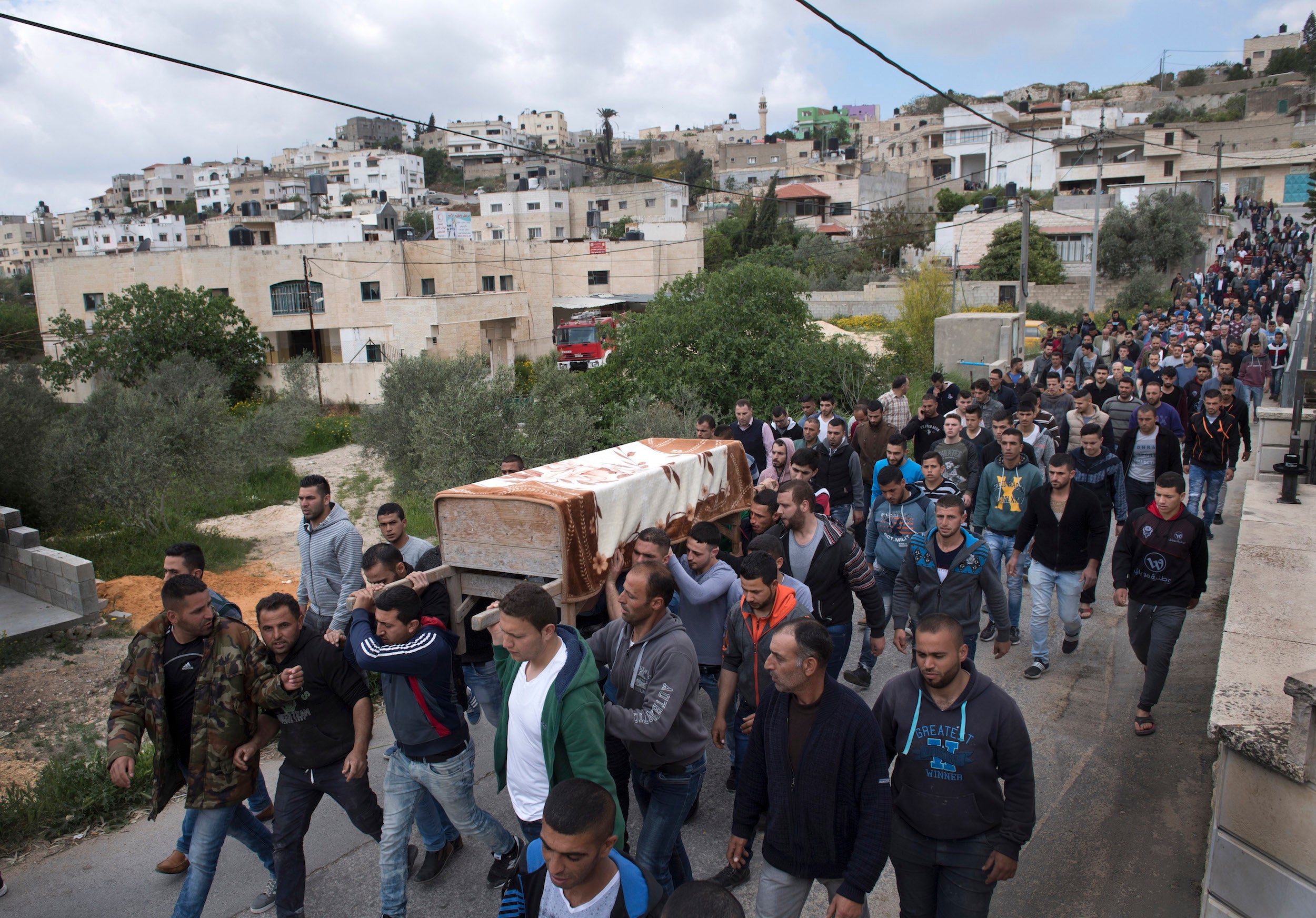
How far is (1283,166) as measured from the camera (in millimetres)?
57375

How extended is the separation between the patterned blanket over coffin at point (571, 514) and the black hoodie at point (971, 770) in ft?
7.88

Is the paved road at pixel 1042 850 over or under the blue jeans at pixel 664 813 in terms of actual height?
under

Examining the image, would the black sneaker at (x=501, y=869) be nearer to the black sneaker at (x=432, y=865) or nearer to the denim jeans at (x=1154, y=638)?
the black sneaker at (x=432, y=865)

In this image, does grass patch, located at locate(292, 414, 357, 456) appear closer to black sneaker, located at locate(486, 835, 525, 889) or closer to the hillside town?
the hillside town

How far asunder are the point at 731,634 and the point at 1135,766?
305 cm

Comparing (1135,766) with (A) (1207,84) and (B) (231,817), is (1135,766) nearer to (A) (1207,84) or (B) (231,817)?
(B) (231,817)

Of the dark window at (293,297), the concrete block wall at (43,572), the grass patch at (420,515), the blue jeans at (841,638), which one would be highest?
the dark window at (293,297)

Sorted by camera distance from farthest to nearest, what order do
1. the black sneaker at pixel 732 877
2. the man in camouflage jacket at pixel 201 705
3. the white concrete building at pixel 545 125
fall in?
1. the white concrete building at pixel 545 125
2. the black sneaker at pixel 732 877
3. the man in camouflage jacket at pixel 201 705

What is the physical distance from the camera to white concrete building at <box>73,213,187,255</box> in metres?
67.8

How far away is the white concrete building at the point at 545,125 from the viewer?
163m

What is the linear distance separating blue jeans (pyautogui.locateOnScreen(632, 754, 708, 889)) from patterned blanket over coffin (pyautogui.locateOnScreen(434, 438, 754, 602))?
1.49 meters

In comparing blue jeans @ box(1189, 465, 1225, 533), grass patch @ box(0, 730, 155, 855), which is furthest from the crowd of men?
blue jeans @ box(1189, 465, 1225, 533)

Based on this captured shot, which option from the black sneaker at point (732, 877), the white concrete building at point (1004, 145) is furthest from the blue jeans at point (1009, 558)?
the white concrete building at point (1004, 145)

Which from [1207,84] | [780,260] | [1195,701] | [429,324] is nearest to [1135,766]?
[1195,701]
